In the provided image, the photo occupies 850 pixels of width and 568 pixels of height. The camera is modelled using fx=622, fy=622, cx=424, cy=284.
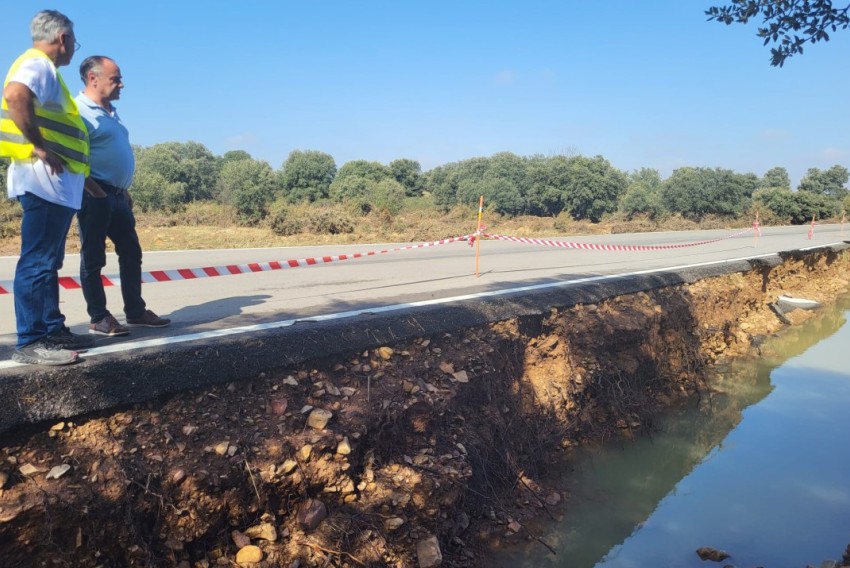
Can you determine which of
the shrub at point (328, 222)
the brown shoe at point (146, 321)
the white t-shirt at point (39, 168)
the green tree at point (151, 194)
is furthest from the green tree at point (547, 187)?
the white t-shirt at point (39, 168)

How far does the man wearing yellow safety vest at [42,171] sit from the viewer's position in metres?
3.26

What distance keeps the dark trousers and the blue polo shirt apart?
9 cm

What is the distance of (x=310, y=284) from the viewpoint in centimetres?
765

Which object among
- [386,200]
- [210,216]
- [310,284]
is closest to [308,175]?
[386,200]

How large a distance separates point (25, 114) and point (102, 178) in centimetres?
105

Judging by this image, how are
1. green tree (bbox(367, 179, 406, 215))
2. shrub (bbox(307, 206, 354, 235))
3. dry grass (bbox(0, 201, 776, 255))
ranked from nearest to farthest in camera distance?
1. dry grass (bbox(0, 201, 776, 255))
2. shrub (bbox(307, 206, 354, 235))
3. green tree (bbox(367, 179, 406, 215))

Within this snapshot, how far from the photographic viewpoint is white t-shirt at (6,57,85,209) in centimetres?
323

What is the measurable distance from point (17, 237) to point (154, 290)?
965 cm

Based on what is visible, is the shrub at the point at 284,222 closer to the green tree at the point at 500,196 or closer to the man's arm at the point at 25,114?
the man's arm at the point at 25,114

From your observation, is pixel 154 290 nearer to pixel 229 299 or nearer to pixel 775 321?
pixel 229 299

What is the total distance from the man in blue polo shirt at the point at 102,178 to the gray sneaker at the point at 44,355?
88 centimetres

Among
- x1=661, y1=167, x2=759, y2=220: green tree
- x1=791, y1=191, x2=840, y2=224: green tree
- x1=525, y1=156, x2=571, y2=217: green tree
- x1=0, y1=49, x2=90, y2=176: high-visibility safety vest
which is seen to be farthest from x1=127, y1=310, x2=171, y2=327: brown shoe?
x1=791, y1=191, x2=840, y2=224: green tree

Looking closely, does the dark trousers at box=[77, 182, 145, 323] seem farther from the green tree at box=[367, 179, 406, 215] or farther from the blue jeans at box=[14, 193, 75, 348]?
the green tree at box=[367, 179, 406, 215]

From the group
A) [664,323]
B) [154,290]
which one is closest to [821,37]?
[664,323]
